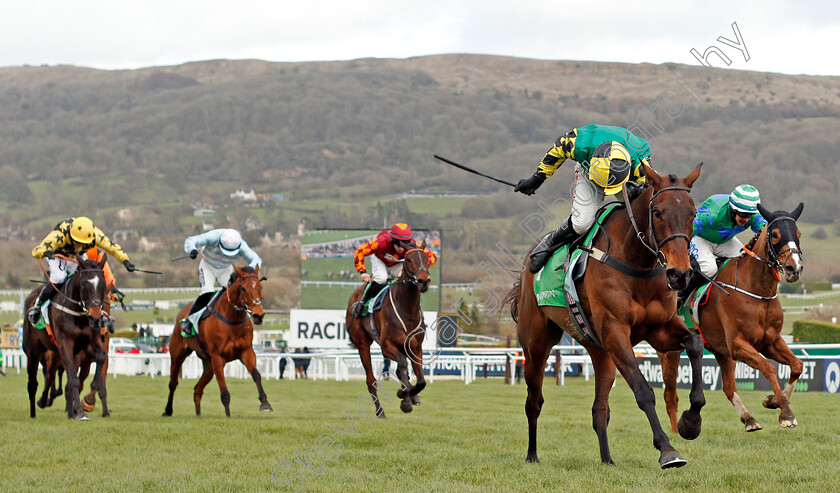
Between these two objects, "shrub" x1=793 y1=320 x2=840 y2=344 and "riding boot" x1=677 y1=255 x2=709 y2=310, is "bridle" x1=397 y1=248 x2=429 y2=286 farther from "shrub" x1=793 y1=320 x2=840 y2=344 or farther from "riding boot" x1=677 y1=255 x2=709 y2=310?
"shrub" x1=793 y1=320 x2=840 y2=344

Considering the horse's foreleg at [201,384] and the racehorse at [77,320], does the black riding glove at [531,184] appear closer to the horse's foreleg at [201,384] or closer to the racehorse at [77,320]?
the racehorse at [77,320]

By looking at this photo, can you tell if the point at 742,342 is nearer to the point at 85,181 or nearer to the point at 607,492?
the point at 607,492

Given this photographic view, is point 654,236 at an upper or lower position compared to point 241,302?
upper

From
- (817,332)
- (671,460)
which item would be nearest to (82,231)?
(671,460)

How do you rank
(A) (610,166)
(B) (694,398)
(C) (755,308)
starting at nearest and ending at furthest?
(B) (694,398) < (A) (610,166) < (C) (755,308)

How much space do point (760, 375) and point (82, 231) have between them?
13473mm

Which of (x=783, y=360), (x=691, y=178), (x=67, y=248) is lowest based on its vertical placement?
(x=783, y=360)

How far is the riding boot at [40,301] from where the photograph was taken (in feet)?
41.7

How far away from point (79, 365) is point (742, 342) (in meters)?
8.58

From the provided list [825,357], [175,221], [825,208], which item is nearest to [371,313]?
[825,357]

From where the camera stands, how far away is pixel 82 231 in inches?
492

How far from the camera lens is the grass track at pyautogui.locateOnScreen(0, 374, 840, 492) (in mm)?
6578

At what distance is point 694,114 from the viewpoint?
525 feet

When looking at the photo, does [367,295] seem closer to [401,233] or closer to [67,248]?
[401,233]
